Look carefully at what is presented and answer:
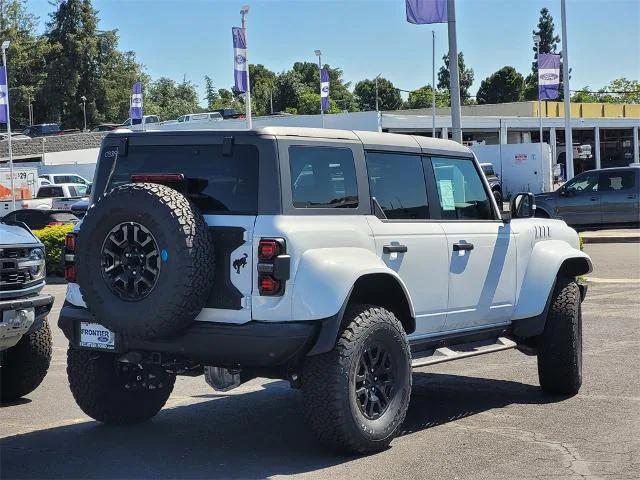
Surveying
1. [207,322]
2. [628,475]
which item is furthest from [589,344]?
[207,322]

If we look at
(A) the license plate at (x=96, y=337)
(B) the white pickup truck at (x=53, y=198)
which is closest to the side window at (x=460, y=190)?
(A) the license plate at (x=96, y=337)

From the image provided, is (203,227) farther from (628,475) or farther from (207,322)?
(628,475)

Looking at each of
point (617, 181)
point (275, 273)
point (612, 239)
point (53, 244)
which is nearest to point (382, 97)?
point (617, 181)

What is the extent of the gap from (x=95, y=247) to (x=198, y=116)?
6331 centimetres

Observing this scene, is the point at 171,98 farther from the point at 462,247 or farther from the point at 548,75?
the point at 462,247

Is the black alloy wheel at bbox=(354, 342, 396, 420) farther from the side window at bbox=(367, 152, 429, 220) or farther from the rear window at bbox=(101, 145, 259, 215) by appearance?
the rear window at bbox=(101, 145, 259, 215)

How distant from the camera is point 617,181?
24828mm

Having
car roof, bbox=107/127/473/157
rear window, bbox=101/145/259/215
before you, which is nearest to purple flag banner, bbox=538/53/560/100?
car roof, bbox=107/127/473/157

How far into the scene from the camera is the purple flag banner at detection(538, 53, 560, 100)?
34.8 metres

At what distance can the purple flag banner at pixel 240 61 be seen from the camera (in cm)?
3309

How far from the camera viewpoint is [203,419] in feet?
23.1

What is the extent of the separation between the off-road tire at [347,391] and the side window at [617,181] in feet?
66.4

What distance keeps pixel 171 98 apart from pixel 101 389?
11617 cm

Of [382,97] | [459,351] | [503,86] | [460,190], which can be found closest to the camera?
[459,351]
